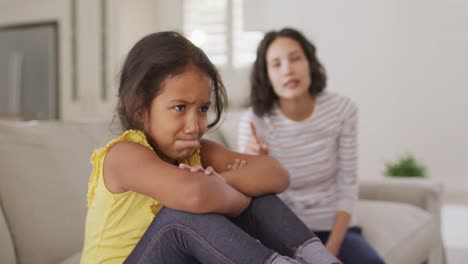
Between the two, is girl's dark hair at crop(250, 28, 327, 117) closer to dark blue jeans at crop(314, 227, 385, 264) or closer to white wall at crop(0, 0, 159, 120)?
Result: dark blue jeans at crop(314, 227, 385, 264)

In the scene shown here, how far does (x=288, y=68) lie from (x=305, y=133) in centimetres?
19

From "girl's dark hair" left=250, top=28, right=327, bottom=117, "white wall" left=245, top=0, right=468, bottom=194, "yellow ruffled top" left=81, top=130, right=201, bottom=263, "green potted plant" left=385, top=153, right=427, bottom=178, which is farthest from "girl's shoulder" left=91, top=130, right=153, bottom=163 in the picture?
"white wall" left=245, top=0, right=468, bottom=194

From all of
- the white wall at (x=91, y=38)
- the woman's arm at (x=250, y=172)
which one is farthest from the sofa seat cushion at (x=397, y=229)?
the white wall at (x=91, y=38)

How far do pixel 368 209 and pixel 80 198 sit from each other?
0.97 metres

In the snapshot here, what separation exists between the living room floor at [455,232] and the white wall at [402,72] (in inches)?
16.3

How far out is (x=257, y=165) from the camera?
1.10 metres

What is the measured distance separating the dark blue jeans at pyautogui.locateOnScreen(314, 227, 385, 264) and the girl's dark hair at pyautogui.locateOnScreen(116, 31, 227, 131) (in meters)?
0.66

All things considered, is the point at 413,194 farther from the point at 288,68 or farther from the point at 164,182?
the point at 164,182

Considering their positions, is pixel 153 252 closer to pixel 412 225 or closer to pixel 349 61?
pixel 412 225

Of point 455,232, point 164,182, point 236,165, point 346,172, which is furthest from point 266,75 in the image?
point 455,232

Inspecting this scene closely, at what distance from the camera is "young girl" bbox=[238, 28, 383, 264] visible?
153 centimetres

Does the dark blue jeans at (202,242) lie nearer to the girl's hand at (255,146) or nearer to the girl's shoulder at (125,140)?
the girl's shoulder at (125,140)

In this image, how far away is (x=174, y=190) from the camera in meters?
0.91

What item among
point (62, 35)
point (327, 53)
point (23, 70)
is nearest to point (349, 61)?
point (327, 53)
